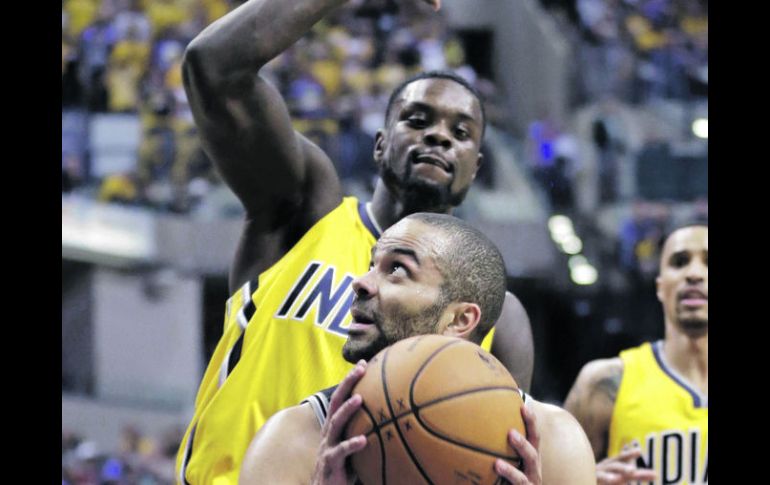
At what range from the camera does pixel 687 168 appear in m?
12.6

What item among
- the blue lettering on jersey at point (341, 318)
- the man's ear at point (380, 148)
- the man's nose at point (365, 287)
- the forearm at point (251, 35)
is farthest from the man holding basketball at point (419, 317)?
the man's ear at point (380, 148)

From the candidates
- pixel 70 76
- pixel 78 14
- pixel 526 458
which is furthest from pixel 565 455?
pixel 78 14

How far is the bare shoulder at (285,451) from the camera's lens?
3174 mm

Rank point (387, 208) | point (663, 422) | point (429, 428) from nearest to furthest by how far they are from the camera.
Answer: point (429, 428)
point (387, 208)
point (663, 422)

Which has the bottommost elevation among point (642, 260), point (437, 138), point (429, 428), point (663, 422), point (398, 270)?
point (642, 260)

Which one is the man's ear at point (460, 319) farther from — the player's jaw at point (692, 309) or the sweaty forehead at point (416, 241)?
the player's jaw at point (692, 309)

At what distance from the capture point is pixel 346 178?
1206cm

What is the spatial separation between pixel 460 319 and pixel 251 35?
124 cm

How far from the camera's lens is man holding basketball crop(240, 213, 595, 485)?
3.20 metres

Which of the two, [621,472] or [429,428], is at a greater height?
[429,428]

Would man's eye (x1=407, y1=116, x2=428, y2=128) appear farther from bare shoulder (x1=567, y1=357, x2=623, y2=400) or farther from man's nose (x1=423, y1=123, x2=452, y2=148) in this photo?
bare shoulder (x1=567, y1=357, x2=623, y2=400)

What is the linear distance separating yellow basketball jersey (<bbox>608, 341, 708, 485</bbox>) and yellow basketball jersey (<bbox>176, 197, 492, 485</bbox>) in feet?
7.66

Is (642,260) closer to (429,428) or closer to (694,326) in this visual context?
(694,326)

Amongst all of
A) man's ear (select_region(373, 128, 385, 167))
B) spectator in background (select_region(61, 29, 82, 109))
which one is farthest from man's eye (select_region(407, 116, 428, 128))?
spectator in background (select_region(61, 29, 82, 109))
